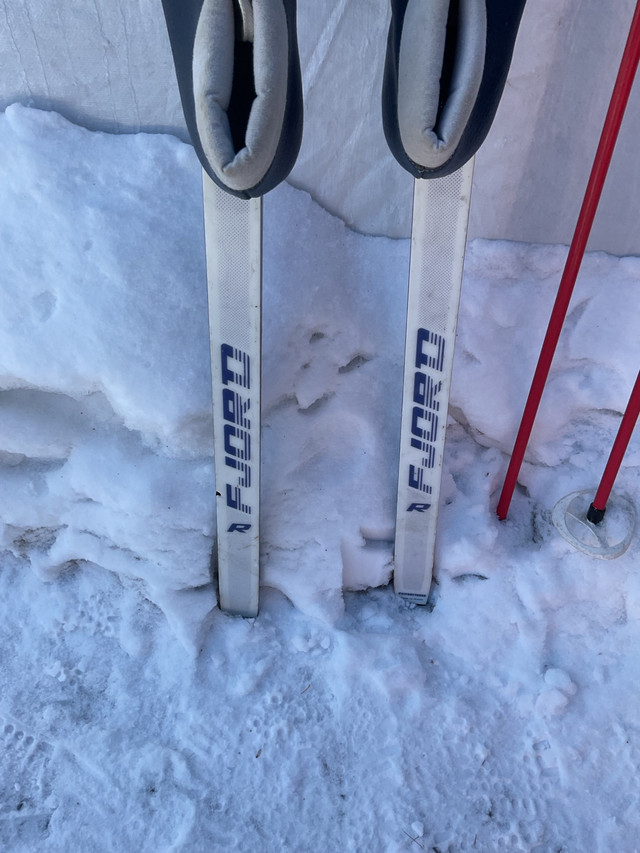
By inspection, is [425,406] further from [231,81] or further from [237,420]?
[231,81]

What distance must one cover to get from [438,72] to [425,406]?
1.57 ft

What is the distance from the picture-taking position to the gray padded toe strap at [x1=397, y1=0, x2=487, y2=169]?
70 centimetres

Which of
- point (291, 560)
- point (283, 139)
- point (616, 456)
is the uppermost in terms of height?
point (283, 139)

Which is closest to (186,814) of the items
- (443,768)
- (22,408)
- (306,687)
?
(306,687)

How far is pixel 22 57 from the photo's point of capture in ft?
3.17

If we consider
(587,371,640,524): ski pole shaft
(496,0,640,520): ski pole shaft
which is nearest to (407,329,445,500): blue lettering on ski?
(496,0,640,520): ski pole shaft

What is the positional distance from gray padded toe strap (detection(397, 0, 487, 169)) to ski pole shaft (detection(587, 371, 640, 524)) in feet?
1.59

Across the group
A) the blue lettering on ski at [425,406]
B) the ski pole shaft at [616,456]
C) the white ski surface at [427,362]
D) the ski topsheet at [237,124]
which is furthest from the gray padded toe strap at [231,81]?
the ski pole shaft at [616,456]

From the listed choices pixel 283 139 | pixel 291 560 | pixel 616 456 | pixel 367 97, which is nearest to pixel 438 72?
pixel 283 139

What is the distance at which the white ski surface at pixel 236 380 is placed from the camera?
88cm

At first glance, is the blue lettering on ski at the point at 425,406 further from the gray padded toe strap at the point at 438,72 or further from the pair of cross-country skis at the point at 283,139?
the gray padded toe strap at the point at 438,72

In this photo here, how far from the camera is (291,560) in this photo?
45.7 inches

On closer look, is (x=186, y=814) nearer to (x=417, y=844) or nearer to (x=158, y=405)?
(x=417, y=844)

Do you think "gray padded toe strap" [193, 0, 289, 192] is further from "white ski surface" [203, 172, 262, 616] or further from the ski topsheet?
"white ski surface" [203, 172, 262, 616]
